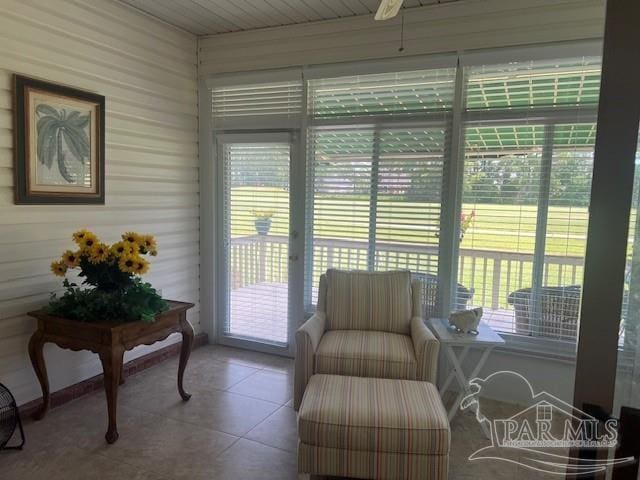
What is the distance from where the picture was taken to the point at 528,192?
3.13m

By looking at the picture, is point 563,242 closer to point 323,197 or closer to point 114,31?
point 323,197

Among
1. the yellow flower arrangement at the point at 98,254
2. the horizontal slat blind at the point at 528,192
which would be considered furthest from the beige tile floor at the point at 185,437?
the yellow flower arrangement at the point at 98,254

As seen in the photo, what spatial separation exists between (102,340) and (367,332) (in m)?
1.71

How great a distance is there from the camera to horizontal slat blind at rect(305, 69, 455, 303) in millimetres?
3416

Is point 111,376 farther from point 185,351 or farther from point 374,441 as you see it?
point 374,441

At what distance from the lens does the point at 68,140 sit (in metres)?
2.96

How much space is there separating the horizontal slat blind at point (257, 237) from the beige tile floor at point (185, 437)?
0.72 m

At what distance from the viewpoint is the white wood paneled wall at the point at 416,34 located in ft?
9.71

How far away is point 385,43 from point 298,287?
2.20 metres

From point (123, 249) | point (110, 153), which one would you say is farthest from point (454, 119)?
Answer: point (110, 153)

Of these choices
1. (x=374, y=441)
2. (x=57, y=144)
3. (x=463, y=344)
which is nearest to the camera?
(x=374, y=441)

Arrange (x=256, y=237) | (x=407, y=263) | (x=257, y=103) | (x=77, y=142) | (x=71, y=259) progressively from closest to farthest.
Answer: (x=71, y=259) < (x=77, y=142) < (x=407, y=263) < (x=257, y=103) < (x=256, y=237)

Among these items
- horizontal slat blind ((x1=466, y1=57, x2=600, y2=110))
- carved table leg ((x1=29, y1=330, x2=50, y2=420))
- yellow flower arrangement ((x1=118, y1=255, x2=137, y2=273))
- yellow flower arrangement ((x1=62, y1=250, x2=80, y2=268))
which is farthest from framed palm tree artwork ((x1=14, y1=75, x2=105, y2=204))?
horizontal slat blind ((x1=466, y1=57, x2=600, y2=110))

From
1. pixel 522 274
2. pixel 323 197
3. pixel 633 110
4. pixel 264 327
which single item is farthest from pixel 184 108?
pixel 633 110
